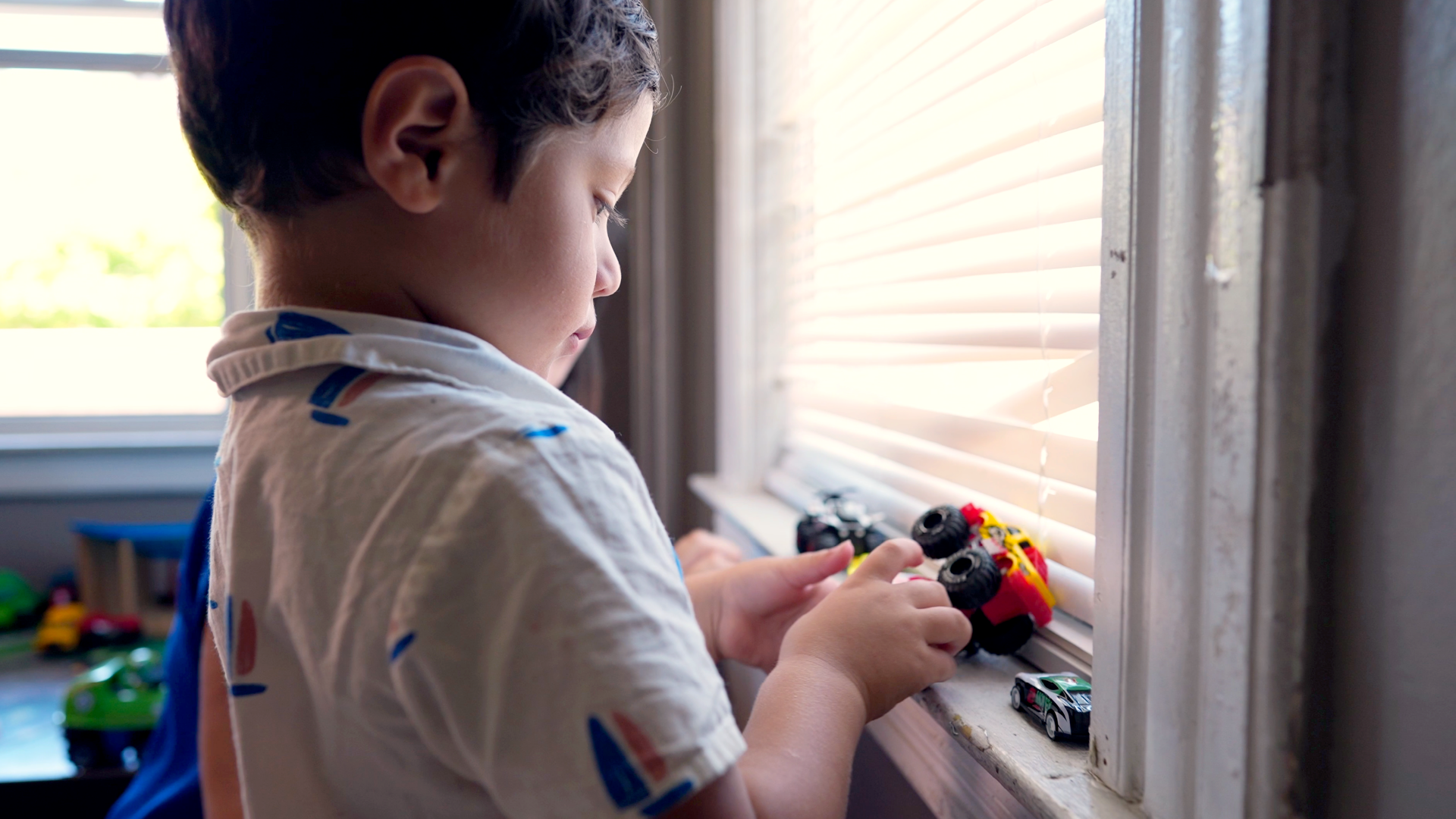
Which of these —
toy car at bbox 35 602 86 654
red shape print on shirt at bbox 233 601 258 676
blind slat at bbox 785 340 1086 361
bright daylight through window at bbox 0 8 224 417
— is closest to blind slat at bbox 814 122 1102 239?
blind slat at bbox 785 340 1086 361

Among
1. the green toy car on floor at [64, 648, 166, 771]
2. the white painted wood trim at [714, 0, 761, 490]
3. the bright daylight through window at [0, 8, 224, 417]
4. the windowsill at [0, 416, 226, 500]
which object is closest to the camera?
the white painted wood trim at [714, 0, 761, 490]

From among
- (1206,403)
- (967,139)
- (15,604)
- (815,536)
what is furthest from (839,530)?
(15,604)

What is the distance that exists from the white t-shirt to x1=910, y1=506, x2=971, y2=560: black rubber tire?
0.29 m

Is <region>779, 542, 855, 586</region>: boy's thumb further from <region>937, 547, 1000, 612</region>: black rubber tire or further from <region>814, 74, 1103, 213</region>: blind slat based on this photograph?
<region>814, 74, 1103, 213</region>: blind slat

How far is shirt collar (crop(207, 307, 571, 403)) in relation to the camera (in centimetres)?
43

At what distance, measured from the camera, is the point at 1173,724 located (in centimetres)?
37

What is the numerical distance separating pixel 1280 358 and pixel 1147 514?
11 cm

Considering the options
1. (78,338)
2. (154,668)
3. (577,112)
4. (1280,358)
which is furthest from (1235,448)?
(78,338)

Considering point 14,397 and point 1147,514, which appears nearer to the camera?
point 1147,514

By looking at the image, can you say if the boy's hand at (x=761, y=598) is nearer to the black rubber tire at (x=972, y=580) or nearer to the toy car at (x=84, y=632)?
the black rubber tire at (x=972, y=580)

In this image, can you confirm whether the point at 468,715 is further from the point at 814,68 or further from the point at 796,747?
the point at 814,68

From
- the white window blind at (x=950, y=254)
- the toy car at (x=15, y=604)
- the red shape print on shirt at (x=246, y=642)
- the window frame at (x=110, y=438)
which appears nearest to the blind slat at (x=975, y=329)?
the white window blind at (x=950, y=254)

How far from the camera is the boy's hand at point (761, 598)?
0.66 m

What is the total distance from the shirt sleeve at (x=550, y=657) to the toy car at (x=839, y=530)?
418mm
